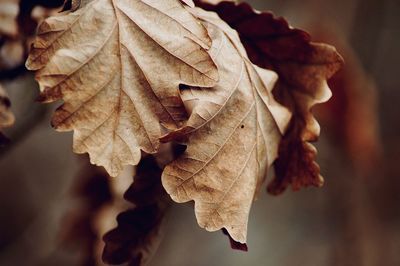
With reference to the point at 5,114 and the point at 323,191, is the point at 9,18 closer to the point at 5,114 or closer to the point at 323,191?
the point at 5,114

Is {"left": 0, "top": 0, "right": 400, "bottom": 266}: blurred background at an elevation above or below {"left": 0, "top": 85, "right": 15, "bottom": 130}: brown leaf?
below

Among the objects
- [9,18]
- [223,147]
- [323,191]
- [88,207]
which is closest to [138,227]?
[223,147]

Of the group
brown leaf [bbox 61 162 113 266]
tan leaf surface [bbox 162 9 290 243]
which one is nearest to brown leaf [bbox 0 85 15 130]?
tan leaf surface [bbox 162 9 290 243]

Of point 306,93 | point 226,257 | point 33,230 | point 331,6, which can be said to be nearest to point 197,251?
point 226,257

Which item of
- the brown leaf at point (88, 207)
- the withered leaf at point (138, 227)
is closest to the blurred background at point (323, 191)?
the brown leaf at point (88, 207)

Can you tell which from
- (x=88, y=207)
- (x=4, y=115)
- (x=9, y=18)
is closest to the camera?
(x=4, y=115)

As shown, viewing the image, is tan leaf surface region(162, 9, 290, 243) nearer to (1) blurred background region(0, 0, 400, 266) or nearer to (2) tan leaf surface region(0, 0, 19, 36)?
(2) tan leaf surface region(0, 0, 19, 36)
